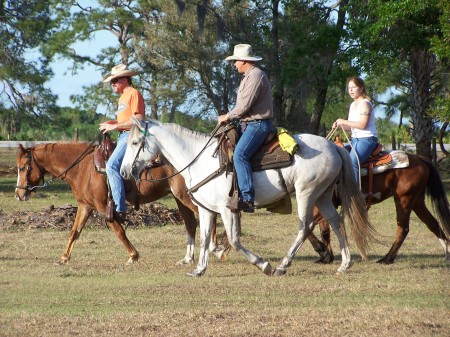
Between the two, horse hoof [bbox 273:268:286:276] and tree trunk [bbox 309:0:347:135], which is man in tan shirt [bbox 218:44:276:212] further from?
tree trunk [bbox 309:0:347:135]

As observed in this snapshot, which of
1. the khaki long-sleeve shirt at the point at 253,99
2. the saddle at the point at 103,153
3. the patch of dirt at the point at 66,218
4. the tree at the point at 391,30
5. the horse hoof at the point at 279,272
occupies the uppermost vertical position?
the tree at the point at 391,30

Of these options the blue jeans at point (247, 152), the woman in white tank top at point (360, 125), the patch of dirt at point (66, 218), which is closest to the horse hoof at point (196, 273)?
the blue jeans at point (247, 152)

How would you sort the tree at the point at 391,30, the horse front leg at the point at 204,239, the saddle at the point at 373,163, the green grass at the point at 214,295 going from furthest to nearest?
the tree at the point at 391,30 → the saddle at the point at 373,163 → the horse front leg at the point at 204,239 → the green grass at the point at 214,295

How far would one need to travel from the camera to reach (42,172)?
12.1m

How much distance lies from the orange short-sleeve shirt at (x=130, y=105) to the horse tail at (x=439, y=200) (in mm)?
3993

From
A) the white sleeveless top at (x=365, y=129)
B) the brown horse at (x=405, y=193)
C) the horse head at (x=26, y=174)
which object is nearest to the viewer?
the white sleeveless top at (x=365, y=129)

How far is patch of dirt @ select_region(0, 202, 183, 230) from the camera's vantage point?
1595 cm

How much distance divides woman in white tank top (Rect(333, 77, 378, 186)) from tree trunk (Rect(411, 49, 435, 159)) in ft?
52.9

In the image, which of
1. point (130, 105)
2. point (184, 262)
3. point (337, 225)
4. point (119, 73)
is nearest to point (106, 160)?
point (130, 105)

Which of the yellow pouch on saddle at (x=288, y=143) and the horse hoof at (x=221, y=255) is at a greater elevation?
the yellow pouch on saddle at (x=288, y=143)

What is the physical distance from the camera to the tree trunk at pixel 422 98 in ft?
88.6

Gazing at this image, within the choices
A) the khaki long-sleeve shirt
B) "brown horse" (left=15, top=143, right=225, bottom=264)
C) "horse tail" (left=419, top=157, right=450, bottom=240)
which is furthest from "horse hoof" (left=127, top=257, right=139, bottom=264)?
"horse tail" (left=419, top=157, right=450, bottom=240)

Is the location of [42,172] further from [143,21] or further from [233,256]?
[143,21]

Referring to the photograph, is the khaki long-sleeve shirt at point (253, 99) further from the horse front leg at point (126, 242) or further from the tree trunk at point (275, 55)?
the tree trunk at point (275, 55)
